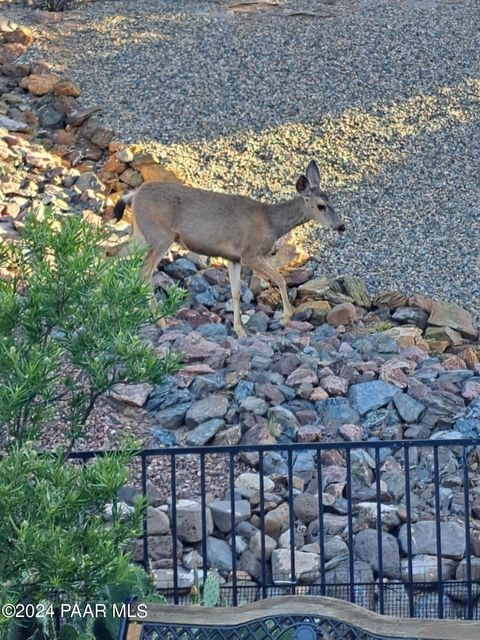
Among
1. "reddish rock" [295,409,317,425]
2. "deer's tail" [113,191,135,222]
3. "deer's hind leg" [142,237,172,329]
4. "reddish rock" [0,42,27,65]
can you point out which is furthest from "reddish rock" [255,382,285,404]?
"reddish rock" [0,42,27,65]

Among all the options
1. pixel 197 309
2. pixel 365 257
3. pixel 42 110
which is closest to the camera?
pixel 197 309

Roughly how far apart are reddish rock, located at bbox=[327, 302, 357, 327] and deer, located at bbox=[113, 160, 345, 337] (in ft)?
1.37

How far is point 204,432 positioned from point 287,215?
471cm

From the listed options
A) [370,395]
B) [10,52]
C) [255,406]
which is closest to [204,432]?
[255,406]

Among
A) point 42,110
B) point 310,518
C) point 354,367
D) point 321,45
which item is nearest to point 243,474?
point 310,518

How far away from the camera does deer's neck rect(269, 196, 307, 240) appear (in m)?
14.3

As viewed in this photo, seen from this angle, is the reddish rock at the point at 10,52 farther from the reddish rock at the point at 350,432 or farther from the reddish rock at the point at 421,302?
the reddish rock at the point at 350,432

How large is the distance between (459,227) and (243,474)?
703 cm

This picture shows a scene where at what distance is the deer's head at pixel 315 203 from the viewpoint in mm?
14523

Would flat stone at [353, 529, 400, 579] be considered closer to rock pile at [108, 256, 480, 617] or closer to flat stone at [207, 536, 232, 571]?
rock pile at [108, 256, 480, 617]

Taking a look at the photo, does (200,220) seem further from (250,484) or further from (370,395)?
(250,484)

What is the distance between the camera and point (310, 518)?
8.99 meters

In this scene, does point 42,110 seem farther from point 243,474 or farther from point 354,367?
point 243,474

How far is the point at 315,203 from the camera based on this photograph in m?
14.6
